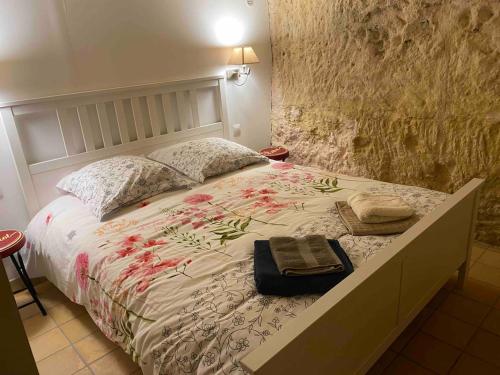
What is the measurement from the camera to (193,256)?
5.34 feet

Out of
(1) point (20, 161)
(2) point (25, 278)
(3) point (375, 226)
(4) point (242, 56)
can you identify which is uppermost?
(4) point (242, 56)

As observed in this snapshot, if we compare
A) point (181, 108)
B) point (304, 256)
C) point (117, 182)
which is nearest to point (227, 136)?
point (181, 108)

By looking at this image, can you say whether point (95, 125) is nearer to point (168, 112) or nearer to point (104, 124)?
point (104, 124)

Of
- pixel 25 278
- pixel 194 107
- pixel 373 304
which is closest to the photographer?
pixel 373 304

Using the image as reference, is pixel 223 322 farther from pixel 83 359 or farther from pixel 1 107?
pixel 1 107

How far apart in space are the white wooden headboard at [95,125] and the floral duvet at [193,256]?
0.26 m

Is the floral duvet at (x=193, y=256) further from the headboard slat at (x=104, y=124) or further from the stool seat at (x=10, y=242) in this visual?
the headboard slat at (x=104, y=124)

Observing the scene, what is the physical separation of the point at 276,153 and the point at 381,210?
1860mm

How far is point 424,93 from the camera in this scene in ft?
8.77

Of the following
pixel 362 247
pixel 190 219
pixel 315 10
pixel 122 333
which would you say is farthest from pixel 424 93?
pixel 122 333

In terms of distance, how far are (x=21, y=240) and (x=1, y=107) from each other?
806 millimetres

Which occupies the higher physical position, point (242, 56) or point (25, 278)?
point (242, 56)

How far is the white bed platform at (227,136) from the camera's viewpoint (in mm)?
1099

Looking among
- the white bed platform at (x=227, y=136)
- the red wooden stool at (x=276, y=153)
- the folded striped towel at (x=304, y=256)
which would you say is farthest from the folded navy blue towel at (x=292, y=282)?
the red wooden stool at (x=276, y=153)
